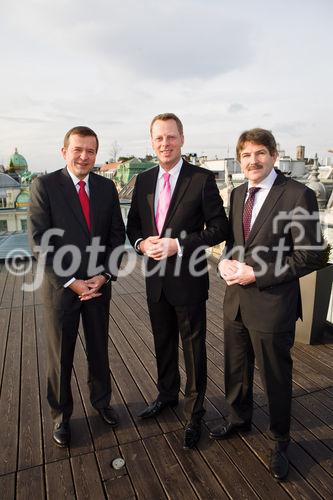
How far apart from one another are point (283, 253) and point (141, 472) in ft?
5.05

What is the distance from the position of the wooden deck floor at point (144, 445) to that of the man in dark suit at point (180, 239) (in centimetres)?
23

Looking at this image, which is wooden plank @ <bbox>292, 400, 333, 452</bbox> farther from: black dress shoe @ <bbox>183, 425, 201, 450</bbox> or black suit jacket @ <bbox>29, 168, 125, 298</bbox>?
black suit jacket @ <bbox>29, 168, 125, 298</bbox>

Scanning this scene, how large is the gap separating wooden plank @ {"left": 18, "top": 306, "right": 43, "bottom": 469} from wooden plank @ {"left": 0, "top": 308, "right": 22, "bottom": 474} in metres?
0.04

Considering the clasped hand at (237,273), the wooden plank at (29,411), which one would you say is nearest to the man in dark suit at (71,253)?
the wooden plank at (29,411)

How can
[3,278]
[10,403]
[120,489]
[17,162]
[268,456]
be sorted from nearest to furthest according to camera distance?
[120,489]
[268,456]
[10,403]
[3,278]
[17,162]

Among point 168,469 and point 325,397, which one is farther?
point 325,397

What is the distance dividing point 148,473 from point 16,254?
637cm

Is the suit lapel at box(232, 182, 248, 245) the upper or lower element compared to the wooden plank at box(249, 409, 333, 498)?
upper

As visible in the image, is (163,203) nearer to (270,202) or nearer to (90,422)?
(270,202)

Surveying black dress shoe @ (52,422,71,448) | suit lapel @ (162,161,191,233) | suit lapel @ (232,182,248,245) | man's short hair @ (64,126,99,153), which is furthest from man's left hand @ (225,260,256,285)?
black dress shoe @ (52,422,71,448)

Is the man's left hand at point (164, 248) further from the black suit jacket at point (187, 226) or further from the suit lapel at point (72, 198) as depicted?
the suit lapel at point (72, 198)

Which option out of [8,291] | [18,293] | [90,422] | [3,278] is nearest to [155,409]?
[90,422]

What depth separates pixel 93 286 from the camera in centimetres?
231

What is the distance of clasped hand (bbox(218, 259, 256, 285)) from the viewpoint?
1990mm
